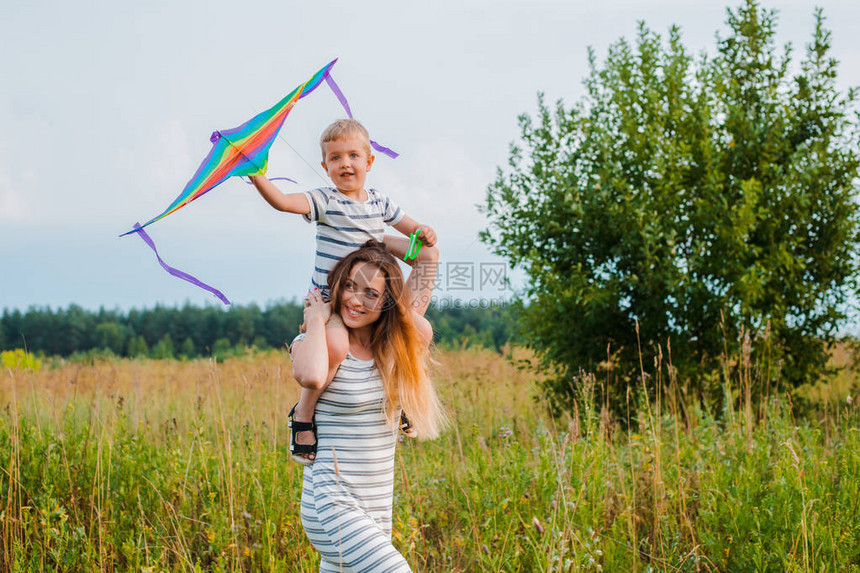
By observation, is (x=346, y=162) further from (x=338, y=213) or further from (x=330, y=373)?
(x=330, y=373)

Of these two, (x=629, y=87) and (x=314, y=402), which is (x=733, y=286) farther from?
(x=314, y=402)

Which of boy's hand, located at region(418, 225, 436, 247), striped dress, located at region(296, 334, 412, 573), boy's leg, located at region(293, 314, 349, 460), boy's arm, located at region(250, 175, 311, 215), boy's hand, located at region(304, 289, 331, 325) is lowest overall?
striped dress, located at region(296, 334, 412, 573)

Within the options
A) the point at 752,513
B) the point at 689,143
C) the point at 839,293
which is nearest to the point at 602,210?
the point at 689,143

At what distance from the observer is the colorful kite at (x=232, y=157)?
2.53m

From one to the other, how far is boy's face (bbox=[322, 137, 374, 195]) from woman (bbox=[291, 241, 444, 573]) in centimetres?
24

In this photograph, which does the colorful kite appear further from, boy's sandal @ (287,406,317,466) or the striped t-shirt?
boy's sandal @ (287,406,317,466)

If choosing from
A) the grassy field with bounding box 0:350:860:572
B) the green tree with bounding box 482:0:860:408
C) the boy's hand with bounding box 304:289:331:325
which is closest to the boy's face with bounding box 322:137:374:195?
the boy's hand with bounding box 304:289:331:325

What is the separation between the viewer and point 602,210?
666cm

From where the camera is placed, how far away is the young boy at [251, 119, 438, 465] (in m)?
2.55

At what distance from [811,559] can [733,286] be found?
3.63 metres

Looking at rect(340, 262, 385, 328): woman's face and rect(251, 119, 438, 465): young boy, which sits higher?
rect(251, 119, 438, 465): young boy

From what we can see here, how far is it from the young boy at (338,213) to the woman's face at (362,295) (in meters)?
0.05

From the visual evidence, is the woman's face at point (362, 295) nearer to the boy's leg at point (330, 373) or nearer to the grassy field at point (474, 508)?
the boy's leg at point (330, 373)

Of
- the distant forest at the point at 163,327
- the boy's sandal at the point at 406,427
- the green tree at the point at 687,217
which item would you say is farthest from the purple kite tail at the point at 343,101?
the distant forest at the point at 163,327
